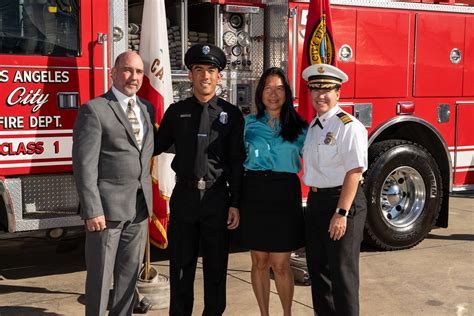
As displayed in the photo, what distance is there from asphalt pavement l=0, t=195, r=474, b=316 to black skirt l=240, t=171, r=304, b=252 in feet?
3.04

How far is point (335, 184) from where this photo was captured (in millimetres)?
3693

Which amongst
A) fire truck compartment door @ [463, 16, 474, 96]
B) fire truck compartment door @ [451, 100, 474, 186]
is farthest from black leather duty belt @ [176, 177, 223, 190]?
fire truck compartment door @ [463, 16, 474, 96]

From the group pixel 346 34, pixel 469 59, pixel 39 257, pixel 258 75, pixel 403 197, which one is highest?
pixel 346 34

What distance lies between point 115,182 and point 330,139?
3.88 ft

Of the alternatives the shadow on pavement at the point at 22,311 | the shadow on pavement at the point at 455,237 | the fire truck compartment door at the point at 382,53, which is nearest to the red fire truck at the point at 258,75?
the fire truck compartment door at the point at 382,53

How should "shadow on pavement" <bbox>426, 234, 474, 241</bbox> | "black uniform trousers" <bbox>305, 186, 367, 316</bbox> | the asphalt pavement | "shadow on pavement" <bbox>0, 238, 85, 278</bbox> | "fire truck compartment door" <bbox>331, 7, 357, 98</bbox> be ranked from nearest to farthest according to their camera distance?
"black uniform trousers" <bbox>305, 186, 367, 316</bbox> < the asphalt pavement < "shadow on pavement" <bbox>0, 238, 85, 278</bbox> < "fire truck compartment door" <bbox>331, 7, 357, 98</bbox> < "shadow on pavement" <bbox>426, 234, 474, 241</bbox>

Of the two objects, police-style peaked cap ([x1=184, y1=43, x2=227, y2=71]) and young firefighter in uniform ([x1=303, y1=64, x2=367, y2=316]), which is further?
police-style peaked cap ([x1=184, y1=43, x2=227, y2=71])

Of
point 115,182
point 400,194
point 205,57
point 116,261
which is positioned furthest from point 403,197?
point 115,182

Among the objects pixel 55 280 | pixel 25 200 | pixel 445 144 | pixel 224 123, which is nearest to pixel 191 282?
pixel 224 123

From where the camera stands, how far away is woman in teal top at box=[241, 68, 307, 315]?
3.94 m

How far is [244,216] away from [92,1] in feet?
Answer: 6.77

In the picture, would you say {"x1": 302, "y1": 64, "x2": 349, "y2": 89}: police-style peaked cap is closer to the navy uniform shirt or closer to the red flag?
the navy uniform shirt

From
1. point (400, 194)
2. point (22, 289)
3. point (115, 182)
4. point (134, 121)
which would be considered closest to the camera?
point (115, 182)

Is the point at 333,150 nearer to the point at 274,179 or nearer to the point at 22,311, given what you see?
the point at 274,179
